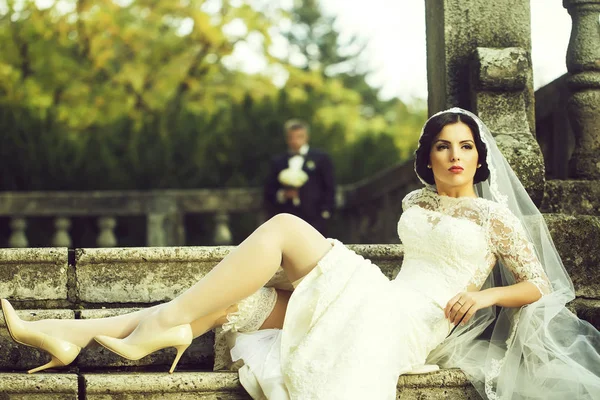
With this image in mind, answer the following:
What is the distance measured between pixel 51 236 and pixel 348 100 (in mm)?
13859

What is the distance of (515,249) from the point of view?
3.18 metres

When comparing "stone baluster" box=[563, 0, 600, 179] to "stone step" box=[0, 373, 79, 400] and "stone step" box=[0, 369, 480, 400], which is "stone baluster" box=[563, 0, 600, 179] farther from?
"stone step" box=[0, 373, 79, 400]

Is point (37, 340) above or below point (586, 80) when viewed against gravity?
below

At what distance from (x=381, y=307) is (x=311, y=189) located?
15.9ft

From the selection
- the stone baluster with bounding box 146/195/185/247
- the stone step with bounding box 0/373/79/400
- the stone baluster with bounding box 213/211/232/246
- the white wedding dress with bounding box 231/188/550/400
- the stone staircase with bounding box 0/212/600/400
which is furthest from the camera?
the stone baluster with bounding box 213/211/232/246

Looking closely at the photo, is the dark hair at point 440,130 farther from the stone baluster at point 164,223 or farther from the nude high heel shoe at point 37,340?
the stone baluster at point 164,223

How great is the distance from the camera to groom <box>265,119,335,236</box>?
25.6 feet

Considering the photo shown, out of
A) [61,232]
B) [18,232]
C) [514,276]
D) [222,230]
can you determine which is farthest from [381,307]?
[18,232]

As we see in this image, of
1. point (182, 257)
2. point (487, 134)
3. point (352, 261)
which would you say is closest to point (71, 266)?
point (182, 257)

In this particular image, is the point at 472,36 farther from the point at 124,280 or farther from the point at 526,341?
the point at 124,280

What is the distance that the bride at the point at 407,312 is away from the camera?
9.66ft

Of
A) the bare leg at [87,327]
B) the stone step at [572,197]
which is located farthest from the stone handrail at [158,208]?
the bare leg at [87,327]

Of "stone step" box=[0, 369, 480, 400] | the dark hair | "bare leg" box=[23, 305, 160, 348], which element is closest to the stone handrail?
the dark hair

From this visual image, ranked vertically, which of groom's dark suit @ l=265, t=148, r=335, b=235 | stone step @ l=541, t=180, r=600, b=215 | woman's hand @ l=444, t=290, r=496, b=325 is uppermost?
stone step @ l=541, t=180, r=600, b=215
